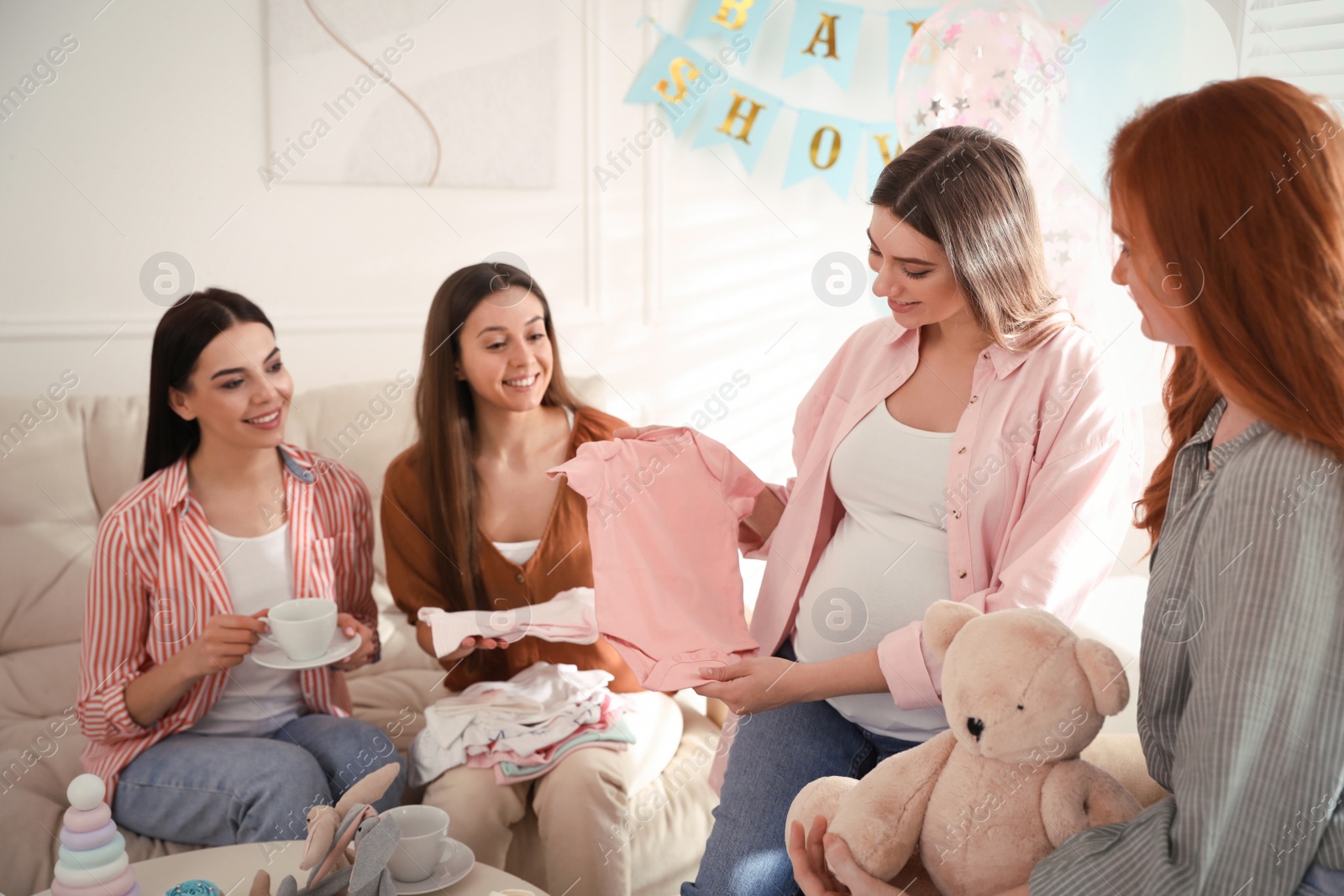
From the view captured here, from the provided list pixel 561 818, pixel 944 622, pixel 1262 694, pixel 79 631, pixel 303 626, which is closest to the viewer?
pixel 1262 694

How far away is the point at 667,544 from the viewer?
1619mm

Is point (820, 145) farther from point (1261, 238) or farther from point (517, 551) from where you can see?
point (1261, 238)

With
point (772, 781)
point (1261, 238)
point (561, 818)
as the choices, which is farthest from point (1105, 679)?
point (561, 818)

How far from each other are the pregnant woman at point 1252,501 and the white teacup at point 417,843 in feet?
2.73

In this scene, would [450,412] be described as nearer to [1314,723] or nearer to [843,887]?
[843,887]

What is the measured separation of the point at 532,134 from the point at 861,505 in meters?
1.91

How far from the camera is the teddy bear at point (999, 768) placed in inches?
37.1

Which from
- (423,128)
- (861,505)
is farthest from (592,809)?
(423,128)

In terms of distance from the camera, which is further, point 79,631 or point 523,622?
point 79,631

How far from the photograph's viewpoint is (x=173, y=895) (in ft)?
4.38

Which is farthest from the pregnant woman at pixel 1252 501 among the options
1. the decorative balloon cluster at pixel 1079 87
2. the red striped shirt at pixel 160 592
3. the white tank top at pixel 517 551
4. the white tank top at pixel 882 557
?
the decorative balloon cluster at pixel 1079 87

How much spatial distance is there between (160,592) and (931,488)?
1364 millimetres

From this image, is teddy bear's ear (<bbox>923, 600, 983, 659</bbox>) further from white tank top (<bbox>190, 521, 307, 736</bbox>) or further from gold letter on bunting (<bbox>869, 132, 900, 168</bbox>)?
gold letter on bunting (<bbox>869, 132, 900, 168</bbox>)

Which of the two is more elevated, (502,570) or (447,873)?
(502,570)
